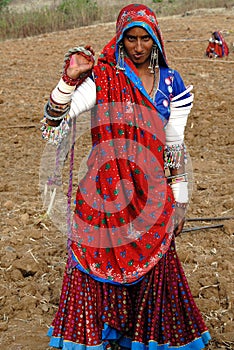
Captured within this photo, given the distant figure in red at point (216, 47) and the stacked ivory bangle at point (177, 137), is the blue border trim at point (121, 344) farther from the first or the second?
the distant figure in red at point (216, 47)

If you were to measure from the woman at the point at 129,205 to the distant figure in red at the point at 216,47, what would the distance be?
27.0 feet

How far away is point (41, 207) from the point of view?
17.3ft

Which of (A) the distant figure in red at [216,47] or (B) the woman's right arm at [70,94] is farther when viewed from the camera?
(A) the distant figure in red at [216,47]

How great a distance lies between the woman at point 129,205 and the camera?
2699 millimetres

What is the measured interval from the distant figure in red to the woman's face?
8.33 m

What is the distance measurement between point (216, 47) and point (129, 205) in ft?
→ 28.1

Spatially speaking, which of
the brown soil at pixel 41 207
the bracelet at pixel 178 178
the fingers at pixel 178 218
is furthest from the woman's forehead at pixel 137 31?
the brown soil at pixel 41 207

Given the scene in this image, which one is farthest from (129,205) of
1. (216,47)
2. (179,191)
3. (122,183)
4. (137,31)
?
(216,47)

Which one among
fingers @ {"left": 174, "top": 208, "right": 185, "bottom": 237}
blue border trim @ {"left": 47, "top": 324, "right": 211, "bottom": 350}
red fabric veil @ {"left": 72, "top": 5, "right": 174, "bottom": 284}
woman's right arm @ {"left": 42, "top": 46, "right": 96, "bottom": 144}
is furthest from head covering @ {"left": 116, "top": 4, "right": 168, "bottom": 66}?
blue border trim @ {"left": 47, "top": 324, "right": 211, "bottom": 350}

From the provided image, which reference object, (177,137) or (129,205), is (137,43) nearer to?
(177,137)

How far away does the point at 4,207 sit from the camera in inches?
209

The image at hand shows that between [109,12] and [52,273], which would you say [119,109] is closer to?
[52,273]

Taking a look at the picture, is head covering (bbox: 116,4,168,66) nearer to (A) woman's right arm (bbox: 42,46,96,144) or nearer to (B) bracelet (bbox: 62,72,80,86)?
(A) woman's right arm (bbox: 42,46,96,144)

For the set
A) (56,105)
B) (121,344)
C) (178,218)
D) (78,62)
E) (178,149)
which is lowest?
(121,344)
